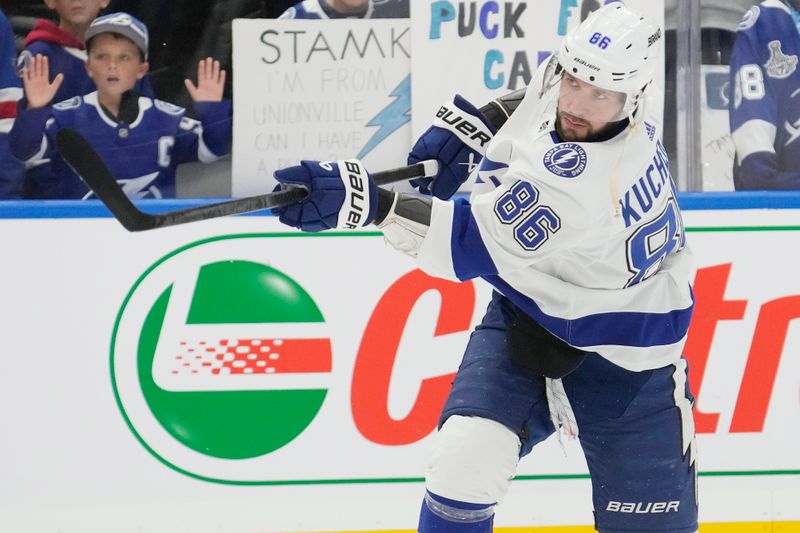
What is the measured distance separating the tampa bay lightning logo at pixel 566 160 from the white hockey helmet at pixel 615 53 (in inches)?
4.3

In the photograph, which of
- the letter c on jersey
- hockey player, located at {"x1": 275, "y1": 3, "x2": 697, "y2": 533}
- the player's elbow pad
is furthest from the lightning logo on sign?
the player's elbow pad

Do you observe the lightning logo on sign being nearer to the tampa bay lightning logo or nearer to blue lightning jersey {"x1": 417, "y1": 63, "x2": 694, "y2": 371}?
blue lightning jersey {"x1": 417, "y1": 63, "x2": 694, "y2": 371}

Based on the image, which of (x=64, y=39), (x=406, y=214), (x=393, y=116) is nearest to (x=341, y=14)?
(x=393, y=116)

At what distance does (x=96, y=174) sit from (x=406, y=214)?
1.73ft

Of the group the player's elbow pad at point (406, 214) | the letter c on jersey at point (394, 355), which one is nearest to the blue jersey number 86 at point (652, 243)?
the player's elbow pad at point (406, 214)

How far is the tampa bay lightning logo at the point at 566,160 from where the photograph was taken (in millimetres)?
1953

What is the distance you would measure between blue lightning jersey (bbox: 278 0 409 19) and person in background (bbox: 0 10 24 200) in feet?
2.02

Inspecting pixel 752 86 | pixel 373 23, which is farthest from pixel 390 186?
pixel 752 86

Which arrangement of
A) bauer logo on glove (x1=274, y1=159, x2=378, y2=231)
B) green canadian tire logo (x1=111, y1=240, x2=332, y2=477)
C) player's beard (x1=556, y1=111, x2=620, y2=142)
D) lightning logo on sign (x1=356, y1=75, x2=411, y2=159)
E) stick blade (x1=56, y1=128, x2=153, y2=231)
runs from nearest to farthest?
1. stick blade (x1=56, y1=128, x2=153, y2=231)
2. bauer logo on glove (x1=274, y1=159, x2=378, y2=231)
3. player's beard (x1=556, y1=111, x2=620, y2=142)
4. green canadian tire logo (x1=111, y1=240, x2=332, y2=477)
5. lightning logo on sign (x1=356, y1=75, x2=411, y2=159)

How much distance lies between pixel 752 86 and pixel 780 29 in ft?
0.48

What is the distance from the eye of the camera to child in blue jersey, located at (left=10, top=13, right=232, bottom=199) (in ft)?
9.21

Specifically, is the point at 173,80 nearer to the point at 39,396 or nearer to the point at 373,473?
the point at 39,396

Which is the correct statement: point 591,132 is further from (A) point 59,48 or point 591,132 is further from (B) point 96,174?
(A) point 59,48

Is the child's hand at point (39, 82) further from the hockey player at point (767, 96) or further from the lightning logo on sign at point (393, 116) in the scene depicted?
the hockey player at point (767, 96)
